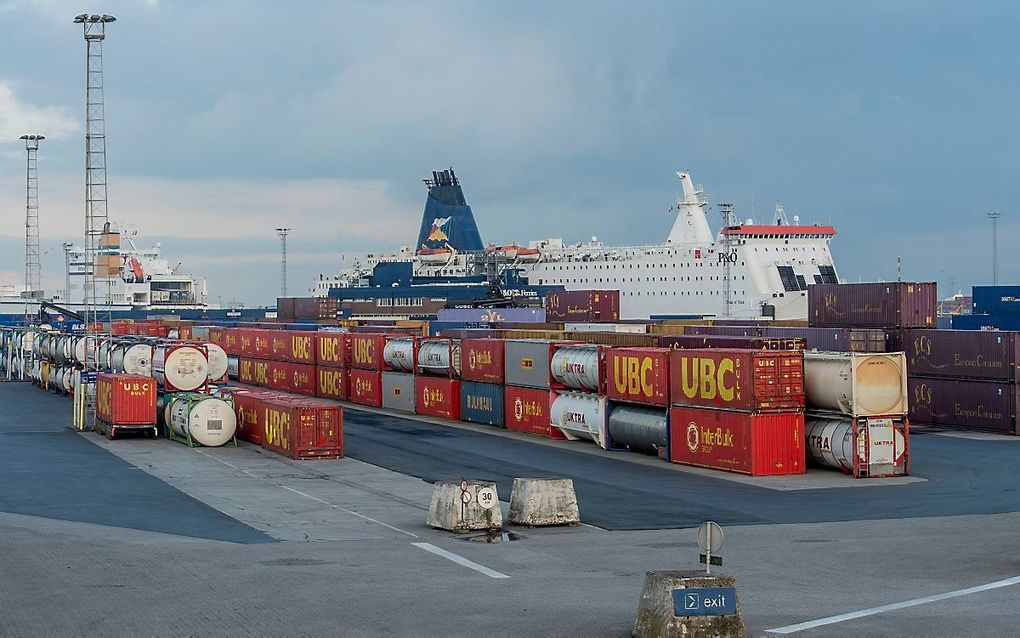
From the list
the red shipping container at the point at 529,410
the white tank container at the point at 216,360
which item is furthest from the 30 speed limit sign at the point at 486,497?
the white tank container at the point at 216,360

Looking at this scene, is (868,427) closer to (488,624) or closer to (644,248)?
(488,624)

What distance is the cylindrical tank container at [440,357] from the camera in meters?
51.9

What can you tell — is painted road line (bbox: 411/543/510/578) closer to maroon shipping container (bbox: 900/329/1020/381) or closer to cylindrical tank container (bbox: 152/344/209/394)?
cylindrical tank container (bbox: 152/344/209/394)

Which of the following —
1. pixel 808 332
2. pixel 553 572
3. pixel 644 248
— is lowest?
pixel 553 572

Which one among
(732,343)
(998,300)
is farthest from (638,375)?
(998,300)

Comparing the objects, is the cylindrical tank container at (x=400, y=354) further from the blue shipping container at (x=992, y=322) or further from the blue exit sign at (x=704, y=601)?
the blue exit sign at (x=704, y=601)

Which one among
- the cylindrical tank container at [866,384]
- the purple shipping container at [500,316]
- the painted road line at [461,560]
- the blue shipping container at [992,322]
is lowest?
the painted road line at [461,560]

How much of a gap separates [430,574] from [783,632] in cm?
614

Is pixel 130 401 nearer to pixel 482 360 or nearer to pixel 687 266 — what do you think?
pixel 482 360

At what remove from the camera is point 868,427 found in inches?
1282

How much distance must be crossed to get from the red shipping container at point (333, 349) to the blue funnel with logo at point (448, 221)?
65652mm

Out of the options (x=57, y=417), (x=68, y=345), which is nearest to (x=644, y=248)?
A: (x=68, y=345)

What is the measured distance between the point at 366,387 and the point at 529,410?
16.2 m

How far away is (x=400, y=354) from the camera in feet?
184
